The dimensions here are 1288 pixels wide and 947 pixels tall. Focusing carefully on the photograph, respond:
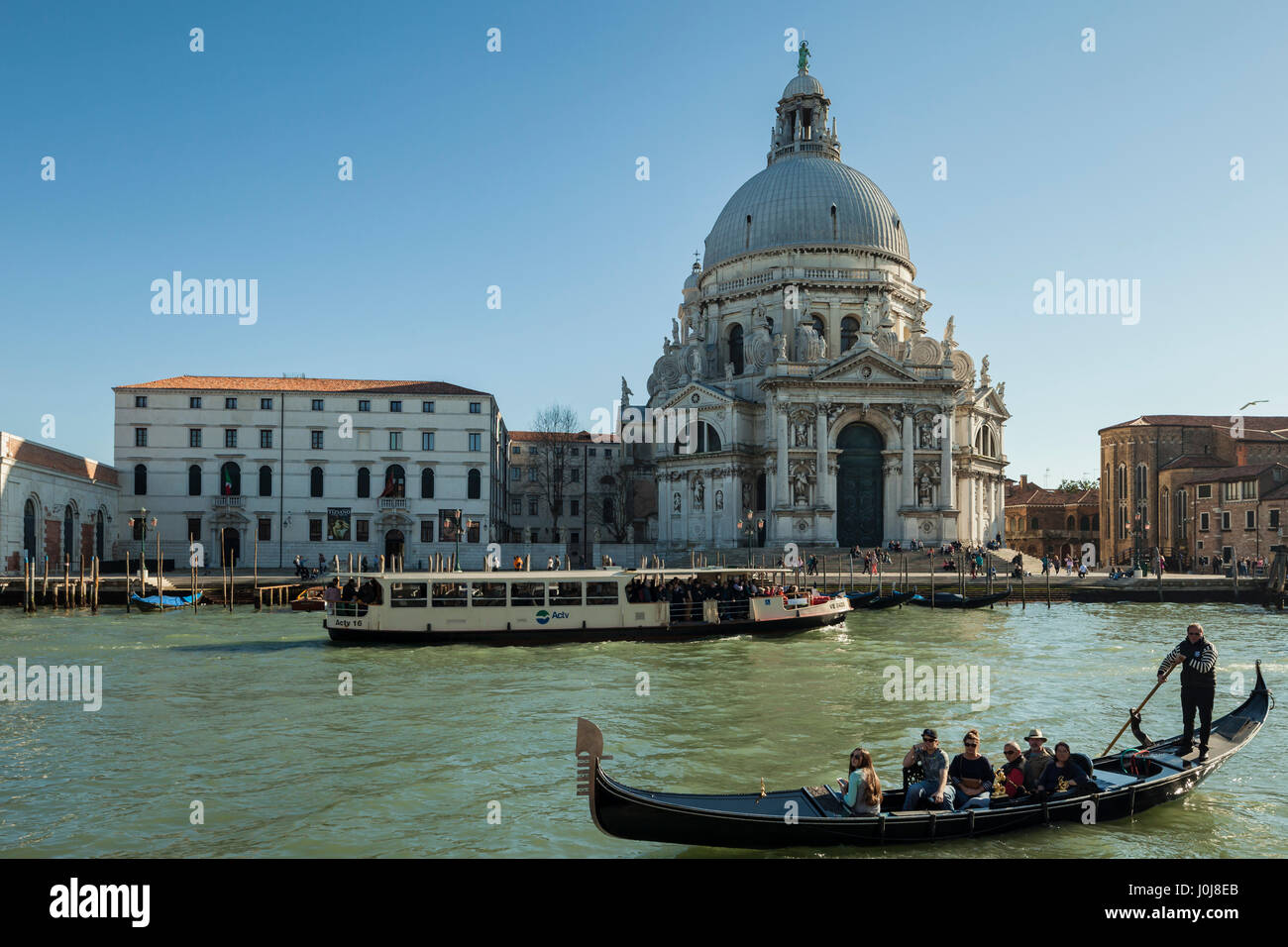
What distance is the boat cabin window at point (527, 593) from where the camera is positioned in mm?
23953

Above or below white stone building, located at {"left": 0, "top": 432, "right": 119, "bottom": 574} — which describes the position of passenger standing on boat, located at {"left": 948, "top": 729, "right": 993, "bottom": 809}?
below

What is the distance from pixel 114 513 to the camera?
46438mm

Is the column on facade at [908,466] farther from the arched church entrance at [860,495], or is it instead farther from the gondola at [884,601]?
the gondola at [884,601]

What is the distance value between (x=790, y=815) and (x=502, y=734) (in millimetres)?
6067

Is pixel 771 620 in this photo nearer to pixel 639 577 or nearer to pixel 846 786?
pixel 639 577

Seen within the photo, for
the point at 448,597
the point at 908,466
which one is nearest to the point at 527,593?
the point at 448,597

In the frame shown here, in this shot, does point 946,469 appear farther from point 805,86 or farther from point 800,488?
point 805,86

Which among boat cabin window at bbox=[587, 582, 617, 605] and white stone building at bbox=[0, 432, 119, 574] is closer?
boat cabin window at bbox=[587, 582, 617, 605]

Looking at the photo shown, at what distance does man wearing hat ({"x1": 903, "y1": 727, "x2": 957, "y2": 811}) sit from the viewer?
9086 millimetres

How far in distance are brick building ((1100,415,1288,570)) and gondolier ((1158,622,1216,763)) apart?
46452 millimetres

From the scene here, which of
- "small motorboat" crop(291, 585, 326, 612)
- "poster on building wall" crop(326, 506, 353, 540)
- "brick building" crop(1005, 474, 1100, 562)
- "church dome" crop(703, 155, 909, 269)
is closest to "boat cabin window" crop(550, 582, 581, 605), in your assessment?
"small motorboat" crop(291, 585, 326, 612)

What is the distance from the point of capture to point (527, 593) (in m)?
24.0

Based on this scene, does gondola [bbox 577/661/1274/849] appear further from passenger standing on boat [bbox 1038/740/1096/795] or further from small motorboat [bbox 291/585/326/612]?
small motorboat [bbox 291/585/326/612]
